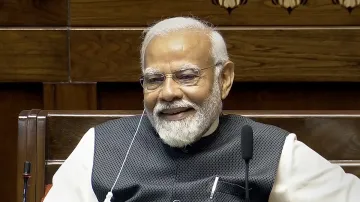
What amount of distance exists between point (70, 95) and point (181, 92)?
110cm

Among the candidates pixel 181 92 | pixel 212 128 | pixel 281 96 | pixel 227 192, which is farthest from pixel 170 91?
pixel 281 96

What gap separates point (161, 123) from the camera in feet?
7.01

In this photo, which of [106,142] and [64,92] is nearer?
[106,142]

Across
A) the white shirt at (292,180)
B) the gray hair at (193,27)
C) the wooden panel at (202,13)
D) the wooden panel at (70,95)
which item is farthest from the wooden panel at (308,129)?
the wooden panel at (202,13)

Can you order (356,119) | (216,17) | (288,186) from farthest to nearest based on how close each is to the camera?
(216,17)
(356,119)
(288,186)

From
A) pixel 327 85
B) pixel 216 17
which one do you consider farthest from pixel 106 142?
pixel 327 85

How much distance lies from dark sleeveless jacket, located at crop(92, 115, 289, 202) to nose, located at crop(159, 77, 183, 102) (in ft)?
0.57

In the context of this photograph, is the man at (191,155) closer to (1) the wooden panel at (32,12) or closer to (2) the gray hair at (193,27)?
(2) the gray hair at (193,27)

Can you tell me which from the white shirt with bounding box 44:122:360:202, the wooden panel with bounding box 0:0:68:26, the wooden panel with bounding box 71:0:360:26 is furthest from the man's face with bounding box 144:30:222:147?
the wooden panel with bounding box 0:0:68:26

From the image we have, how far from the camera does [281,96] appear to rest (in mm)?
3135

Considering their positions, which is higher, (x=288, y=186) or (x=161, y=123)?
(x=161, y=123)

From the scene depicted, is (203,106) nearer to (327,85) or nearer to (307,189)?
(307,189)

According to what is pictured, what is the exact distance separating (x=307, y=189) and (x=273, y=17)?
3.73ft

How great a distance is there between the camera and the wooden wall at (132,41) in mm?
3068
